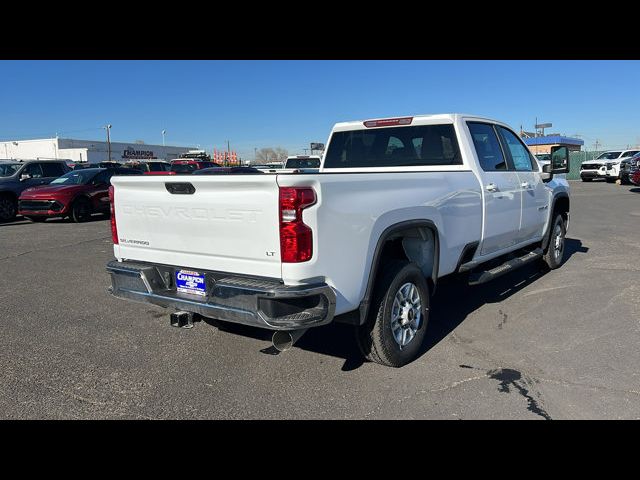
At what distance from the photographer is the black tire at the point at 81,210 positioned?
14133 mm

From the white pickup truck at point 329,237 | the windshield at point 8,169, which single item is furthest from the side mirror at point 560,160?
the windshield at point 8,169

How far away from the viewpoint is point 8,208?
14.9 m

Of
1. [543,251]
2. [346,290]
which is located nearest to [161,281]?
[346,290]

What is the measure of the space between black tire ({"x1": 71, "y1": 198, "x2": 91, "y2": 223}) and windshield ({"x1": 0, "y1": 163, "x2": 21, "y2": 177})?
10.8 feet

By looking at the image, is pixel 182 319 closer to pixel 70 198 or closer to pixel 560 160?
pixel 560 160

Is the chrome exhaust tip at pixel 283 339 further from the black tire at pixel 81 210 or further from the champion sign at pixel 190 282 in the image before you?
the black tire at pixel 81 210

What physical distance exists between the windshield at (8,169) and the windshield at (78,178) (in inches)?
78.4

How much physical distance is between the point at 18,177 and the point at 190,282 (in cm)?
1464

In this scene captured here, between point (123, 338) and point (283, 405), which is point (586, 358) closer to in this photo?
point (283, 405)

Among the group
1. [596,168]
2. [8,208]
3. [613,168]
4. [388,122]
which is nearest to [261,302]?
[388,122]

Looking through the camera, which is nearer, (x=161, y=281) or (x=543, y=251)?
(x=161, y=281)
